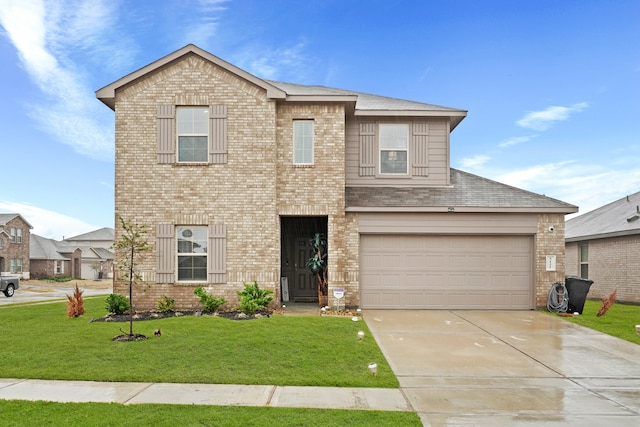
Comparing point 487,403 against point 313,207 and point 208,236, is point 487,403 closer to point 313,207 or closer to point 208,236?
point 313,207

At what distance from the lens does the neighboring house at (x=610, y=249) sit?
16.8 m

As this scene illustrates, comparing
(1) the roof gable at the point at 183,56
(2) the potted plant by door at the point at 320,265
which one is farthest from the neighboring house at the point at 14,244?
(2) the potted plant by door at the point at 320,265

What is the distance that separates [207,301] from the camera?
11953 mm

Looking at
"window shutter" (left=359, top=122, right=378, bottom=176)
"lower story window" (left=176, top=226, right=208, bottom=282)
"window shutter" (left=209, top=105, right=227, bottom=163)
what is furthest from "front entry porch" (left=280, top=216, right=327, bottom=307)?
"window shutter" (left=209, top=105, right=227, bottom=163)

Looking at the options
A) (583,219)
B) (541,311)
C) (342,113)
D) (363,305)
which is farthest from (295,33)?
(583,219)

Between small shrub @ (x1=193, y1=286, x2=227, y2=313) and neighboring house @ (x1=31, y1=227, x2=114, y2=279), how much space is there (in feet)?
116

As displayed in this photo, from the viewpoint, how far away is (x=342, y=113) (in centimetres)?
1302

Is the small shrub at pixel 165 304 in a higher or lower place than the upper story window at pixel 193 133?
lower

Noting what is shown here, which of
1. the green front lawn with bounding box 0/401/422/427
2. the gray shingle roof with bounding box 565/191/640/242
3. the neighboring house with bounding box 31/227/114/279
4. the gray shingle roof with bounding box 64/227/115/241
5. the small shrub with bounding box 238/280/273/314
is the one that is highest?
the gray shingle roof with bounding box 565/191/640/242

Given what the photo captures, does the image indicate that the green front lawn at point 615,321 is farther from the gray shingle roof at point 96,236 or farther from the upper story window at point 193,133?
the gray shingle roof at point 96,236

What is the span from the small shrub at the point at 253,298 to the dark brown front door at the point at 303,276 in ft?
9.93

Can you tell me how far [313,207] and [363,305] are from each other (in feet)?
10.8

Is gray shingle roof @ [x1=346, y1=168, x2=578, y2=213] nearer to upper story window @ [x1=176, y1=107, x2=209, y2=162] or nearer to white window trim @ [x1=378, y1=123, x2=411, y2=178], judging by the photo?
white window trim @ [x1=378, y1=123, x2=411, y2=178]

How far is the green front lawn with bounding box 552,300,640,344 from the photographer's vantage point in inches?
401
